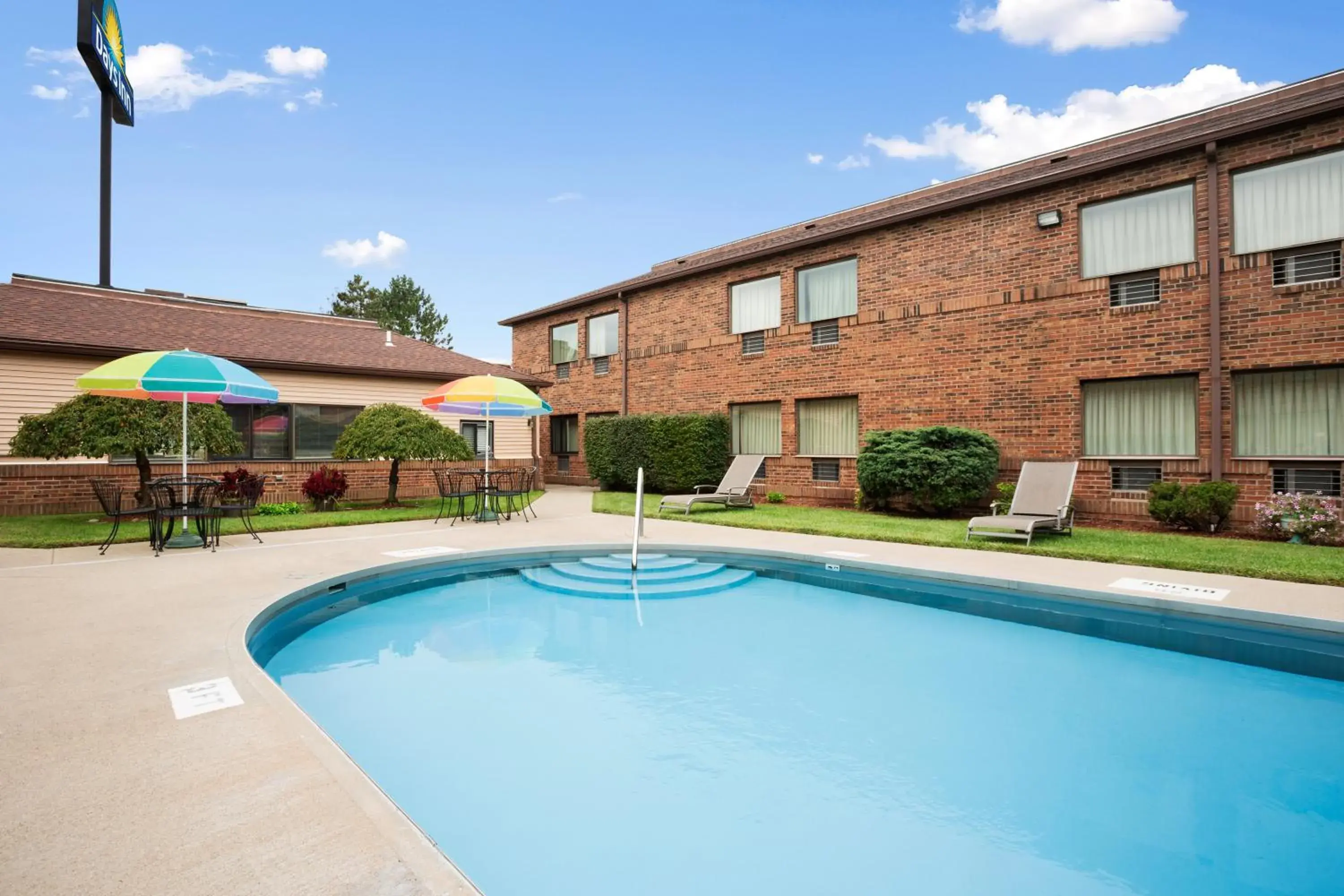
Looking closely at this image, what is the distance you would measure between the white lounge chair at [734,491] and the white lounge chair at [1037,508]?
458 cm

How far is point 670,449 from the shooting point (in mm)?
16859

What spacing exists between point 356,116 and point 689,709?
20.6 m

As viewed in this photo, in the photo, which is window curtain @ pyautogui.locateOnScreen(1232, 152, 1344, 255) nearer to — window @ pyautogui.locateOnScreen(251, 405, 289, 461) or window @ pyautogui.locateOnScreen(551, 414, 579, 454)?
window @ pyautogui.locateOnScreen(551, 414, 579, 454)

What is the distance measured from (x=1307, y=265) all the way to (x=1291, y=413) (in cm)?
212

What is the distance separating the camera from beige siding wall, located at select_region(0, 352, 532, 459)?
12.6m

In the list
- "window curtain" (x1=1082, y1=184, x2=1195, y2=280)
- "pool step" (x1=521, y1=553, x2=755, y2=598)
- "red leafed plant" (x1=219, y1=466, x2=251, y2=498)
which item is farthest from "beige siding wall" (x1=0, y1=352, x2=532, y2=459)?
"window curtain" (x1=1082, y1=184, x2=1195, y2=280)

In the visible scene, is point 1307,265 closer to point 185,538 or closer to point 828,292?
point 828,292

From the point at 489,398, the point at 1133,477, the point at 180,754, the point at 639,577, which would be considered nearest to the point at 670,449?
the point at 489,398

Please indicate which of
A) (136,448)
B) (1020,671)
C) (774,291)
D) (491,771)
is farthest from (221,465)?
(1020,671)

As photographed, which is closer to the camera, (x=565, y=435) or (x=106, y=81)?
(x=106, y=81)

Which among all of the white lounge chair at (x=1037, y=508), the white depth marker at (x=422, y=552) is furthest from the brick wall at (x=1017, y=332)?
the white depth marker at (x=422, y=552)

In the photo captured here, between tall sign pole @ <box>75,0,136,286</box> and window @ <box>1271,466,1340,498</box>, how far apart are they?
2588 centimetres

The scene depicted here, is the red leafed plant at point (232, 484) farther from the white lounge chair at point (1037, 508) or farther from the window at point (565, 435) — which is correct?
the white lounge chair at point (1037, 508)

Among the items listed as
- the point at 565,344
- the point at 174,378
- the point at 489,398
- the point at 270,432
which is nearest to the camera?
the point at 174,378
